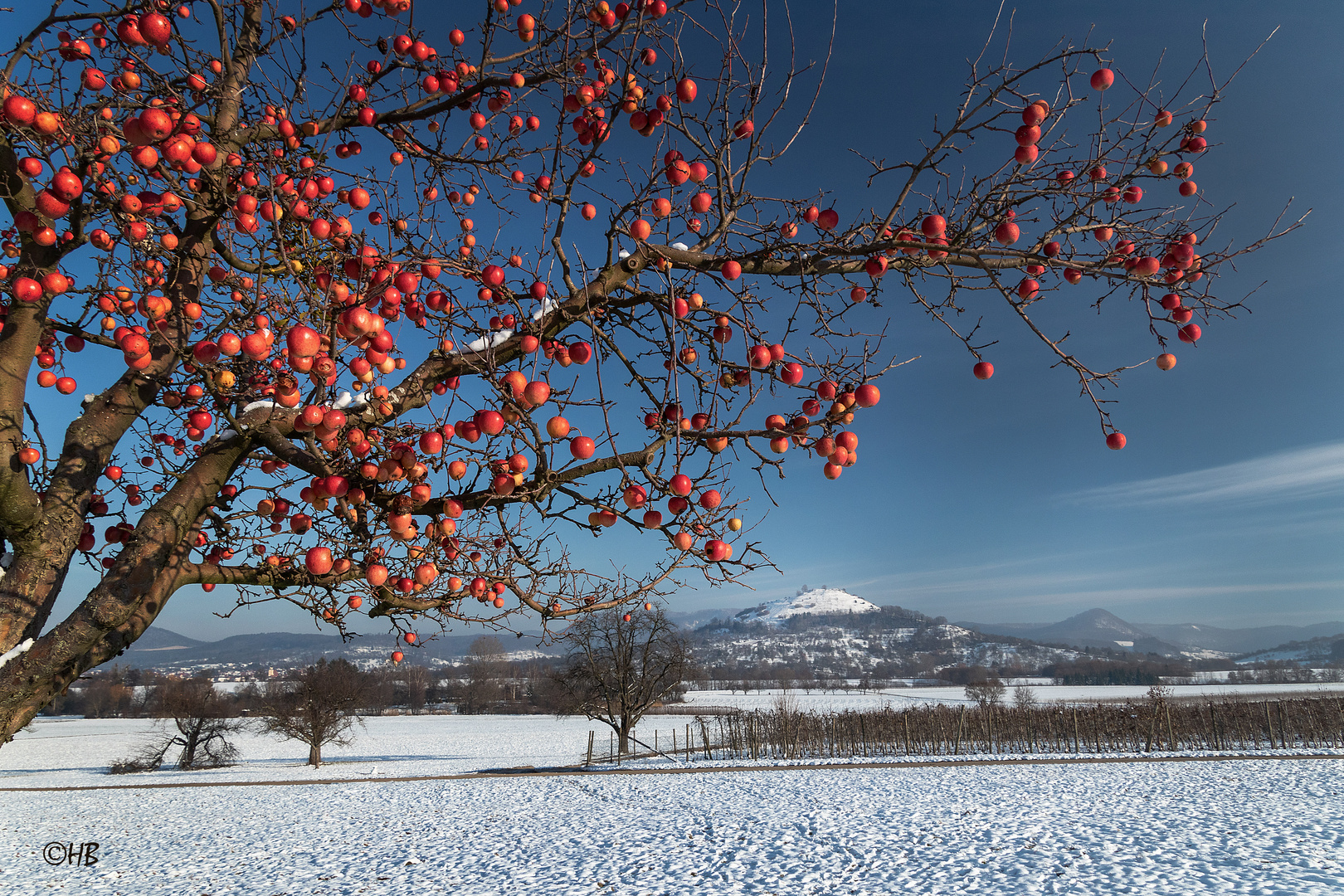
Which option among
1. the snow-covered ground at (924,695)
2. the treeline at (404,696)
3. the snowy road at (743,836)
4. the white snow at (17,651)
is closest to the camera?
the white snow at (17,651)

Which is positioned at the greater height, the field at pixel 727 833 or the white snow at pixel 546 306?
the white snow at pixel 546 306

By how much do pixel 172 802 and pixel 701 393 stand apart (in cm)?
2375

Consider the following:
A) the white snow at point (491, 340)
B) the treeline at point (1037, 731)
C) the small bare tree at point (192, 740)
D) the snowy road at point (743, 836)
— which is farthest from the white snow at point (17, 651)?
the small bare tree at point (192, 740)

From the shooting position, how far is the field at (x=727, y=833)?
881 cm

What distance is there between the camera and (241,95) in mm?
2881

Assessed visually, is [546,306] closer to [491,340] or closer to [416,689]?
[491,340]

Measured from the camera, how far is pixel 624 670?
2466 cm

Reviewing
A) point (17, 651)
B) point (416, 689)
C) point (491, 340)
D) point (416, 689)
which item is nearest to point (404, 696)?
point (416, 689)

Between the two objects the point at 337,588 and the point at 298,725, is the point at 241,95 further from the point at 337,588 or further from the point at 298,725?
the point at 298,725

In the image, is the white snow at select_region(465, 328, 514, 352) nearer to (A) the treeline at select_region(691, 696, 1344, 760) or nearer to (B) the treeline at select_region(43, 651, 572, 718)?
(A) the treeline at select_region(691, 696, 1344, 760)

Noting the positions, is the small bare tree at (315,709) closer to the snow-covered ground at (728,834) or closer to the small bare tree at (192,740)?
the small bare tree at (192,740)

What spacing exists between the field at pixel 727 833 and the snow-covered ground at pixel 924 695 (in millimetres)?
44905

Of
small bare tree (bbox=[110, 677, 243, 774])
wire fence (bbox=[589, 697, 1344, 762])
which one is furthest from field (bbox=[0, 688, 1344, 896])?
small bare tree (bbox=[110, 677, 243, 774])

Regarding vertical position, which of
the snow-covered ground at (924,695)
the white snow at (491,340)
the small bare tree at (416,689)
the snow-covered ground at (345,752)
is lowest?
the snow-covered ground at (924,695)
